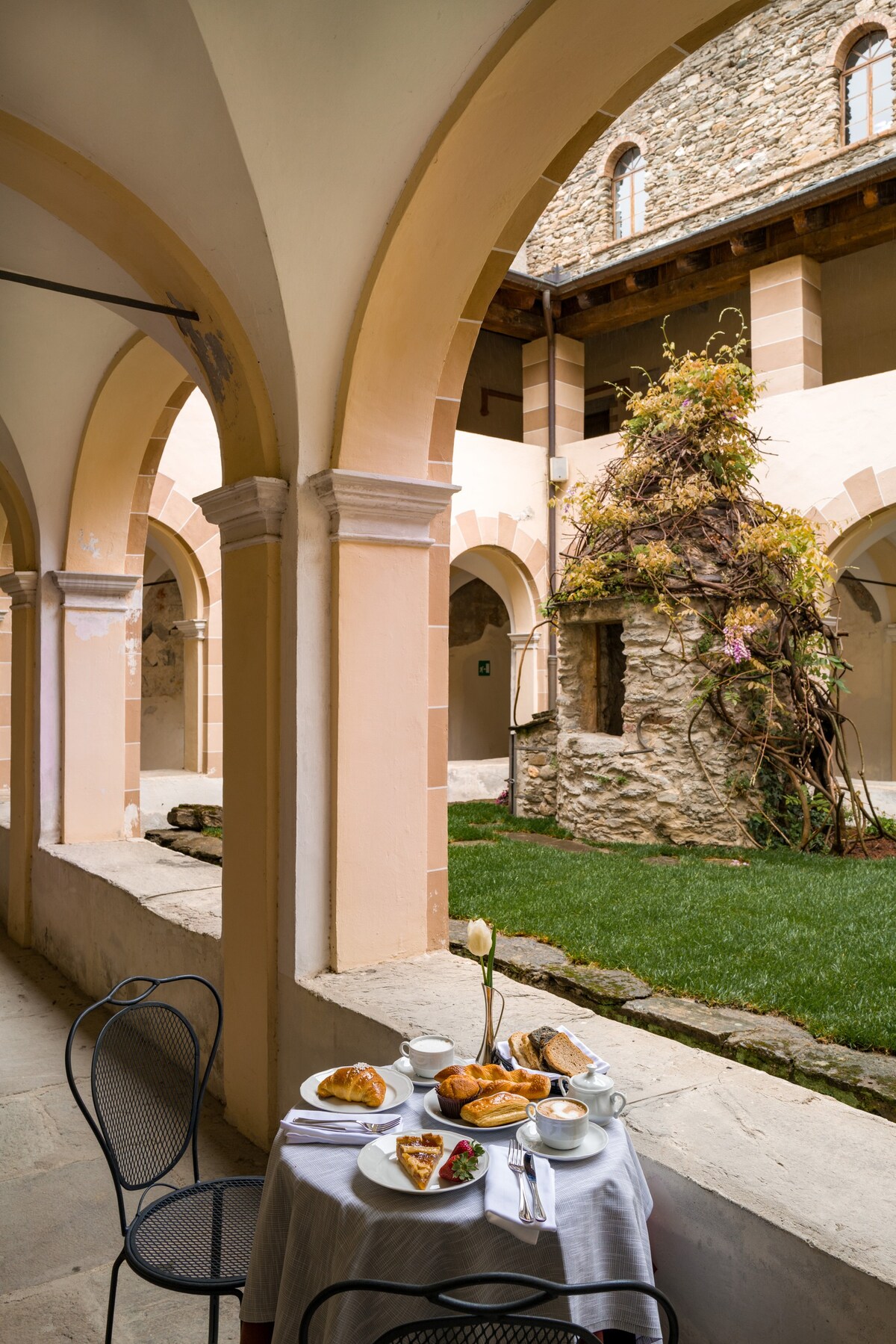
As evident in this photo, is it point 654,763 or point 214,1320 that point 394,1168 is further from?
point 654,763

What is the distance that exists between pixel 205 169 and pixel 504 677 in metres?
13.2

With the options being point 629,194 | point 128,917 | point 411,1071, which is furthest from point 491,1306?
point 629,194

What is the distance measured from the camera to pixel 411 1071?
2.21m

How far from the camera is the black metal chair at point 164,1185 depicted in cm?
208

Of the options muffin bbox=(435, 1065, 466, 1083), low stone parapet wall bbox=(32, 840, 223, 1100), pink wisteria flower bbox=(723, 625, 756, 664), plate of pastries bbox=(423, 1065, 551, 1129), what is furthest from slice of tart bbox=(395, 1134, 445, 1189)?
pink wisteria flower bbox=(723, 625, 756, 664)

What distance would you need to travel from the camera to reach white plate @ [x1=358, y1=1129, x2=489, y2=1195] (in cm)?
173

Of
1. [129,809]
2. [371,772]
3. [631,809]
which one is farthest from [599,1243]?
[631,809]

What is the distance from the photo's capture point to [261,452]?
3.26m

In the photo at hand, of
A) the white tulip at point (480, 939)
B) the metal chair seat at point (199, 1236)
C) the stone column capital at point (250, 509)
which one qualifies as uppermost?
the stone column capital at point (250, 509)

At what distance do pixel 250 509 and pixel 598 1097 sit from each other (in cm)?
206

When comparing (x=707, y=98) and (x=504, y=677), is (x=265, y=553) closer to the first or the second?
(x=707, y=98)

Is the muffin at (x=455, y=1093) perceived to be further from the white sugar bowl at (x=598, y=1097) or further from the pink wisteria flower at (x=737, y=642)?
the pink wisteria flower at (x=737, y=642)

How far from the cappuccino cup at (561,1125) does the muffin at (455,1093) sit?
0.16 meters

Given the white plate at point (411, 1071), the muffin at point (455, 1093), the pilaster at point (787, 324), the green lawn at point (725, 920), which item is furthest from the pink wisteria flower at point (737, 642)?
the muffin at point (455, 1093)
